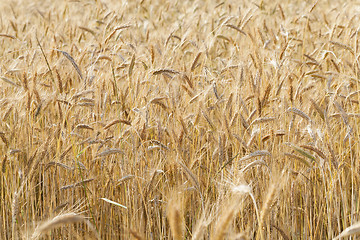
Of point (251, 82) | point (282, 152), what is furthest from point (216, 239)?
point (251, 82)

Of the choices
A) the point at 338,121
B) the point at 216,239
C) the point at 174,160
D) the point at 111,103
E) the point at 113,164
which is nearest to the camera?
the point at 216,239

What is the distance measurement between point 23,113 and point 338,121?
1689 millimetres

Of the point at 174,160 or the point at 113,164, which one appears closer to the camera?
the point at 174,160

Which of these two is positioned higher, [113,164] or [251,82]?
[251,82]

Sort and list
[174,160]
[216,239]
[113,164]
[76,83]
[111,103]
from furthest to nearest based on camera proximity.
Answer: [76,83], [111,103], [113,164], [174,160], [216,239]

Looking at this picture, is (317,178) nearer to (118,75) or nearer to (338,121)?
(338,121)

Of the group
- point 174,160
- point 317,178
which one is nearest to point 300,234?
point 317,178

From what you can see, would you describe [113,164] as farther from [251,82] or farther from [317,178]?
[317,178]

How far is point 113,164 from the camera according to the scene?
1915mm

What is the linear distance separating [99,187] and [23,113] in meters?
0.50

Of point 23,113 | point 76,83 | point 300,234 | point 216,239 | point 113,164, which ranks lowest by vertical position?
point 300,234

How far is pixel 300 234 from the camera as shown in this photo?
193cm

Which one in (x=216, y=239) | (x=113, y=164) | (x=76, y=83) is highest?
(x=76, y=83)

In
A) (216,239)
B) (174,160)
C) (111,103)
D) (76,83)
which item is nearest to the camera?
(216,239)
